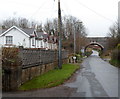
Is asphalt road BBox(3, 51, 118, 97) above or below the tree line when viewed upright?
below

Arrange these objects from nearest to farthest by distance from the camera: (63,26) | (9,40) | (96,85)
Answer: (96,85) → (9,40) → (63,26)

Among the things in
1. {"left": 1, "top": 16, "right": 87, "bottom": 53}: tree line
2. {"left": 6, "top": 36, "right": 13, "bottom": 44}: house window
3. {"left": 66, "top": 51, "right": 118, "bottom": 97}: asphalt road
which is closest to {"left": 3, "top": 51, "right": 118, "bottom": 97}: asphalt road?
{"left": 66, "top": 51, "right": 118, "bottom": 97}: asphalt road

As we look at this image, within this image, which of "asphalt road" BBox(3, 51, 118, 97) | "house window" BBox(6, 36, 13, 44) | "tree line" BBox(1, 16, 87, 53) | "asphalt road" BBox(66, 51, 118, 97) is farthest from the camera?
"tree line" BBox(1, 16, 87, 53)

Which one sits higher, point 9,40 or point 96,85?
point 9,40

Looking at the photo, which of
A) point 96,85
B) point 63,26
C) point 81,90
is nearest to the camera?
point 81,90

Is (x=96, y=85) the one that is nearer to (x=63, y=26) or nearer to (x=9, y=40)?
(x=9, y=40)

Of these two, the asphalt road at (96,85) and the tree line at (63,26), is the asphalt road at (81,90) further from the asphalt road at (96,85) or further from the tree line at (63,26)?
the tree line at (63,26)

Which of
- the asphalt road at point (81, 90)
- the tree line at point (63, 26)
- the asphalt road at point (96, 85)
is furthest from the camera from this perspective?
the tree line at point (63, 26)

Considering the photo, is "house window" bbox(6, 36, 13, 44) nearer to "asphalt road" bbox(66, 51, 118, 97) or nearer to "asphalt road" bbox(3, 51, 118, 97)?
"asphalt road" bbox(66, 51, 118, 97)

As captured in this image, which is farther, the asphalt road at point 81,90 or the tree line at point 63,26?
the tree line at point 63,26

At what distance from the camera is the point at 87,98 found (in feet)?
29.1

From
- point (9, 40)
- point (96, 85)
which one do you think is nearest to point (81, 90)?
point (96, 85)

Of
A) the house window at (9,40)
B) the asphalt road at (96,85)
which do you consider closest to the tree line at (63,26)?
the house window at (9,40)

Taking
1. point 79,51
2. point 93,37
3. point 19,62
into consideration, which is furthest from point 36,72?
point 93,37
